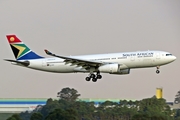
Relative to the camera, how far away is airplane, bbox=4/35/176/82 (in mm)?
83938

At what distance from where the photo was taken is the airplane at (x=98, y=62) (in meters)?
83.9

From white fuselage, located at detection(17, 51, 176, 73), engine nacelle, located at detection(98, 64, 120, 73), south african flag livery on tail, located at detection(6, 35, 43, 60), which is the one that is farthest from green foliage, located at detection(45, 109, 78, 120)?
engine nacelle, located at detection(98, 64, 120, 73)

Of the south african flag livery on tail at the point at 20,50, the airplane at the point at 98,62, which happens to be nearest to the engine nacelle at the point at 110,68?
the airplane at the point at 98,62

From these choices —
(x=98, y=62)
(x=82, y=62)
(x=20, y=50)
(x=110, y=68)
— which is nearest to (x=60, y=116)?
(x=20, y=50)

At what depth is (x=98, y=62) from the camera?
85.5m

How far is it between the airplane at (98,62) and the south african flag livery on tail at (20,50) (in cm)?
29

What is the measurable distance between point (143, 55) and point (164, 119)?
26.1m

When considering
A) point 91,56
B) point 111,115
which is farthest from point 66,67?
point 111,115

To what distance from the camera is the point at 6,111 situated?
529 ft

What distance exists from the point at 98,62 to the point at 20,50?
15675mm

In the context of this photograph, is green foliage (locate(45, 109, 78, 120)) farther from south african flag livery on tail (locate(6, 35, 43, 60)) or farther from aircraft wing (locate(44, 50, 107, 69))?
aircraft wing (locate(44, 50, 107, 69))

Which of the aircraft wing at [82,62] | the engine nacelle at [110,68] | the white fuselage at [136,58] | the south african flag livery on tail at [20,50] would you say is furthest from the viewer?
the south african flag livery on tail at [20,50]

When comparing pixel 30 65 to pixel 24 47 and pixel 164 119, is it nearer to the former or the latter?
pixel 24 47

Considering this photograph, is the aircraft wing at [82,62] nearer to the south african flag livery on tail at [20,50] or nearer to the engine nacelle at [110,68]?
the engine nacelle at [110,68]
